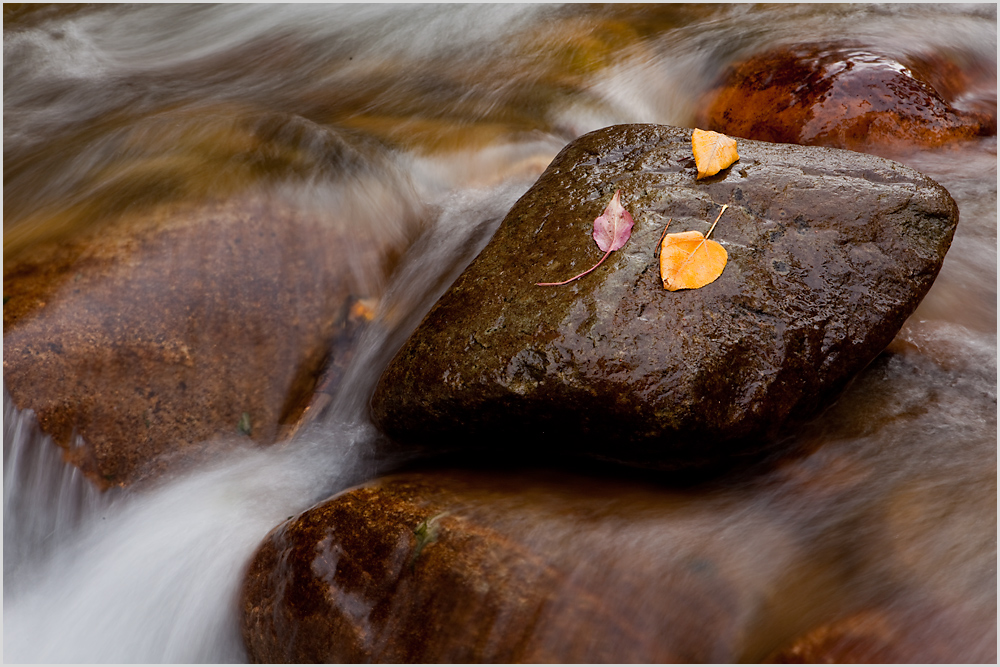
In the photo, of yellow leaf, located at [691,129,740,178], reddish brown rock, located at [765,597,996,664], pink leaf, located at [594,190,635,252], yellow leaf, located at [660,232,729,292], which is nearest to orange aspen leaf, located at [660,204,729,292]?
yellow leaf, located at [660,232,729,292]

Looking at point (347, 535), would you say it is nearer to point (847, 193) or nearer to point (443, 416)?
point (443, 416)

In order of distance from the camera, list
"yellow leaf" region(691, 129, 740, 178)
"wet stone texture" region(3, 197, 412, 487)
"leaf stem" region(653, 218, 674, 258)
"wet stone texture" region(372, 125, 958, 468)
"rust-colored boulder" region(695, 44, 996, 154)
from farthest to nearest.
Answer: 1. "rust-colored boulder" region(695, 44, 996, 154)
2. "wet stone texture" region(3, 197, 412, 487)
3. "yellow leaf" region(691, 129, 740, 178)
4. "leaf stem" region(653, 218, 674, 258)
5. "wet stone texture" region(372, 125, 958, 468)

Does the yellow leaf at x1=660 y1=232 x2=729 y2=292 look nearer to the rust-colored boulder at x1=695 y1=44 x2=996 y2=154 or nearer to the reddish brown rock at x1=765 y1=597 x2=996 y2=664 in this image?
the reddish brown rock at x1=765 y1=597 x2=996 y2=664

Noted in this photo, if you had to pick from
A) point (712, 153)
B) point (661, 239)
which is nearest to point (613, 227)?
point (661, 239)

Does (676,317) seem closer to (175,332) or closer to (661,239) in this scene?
(661,239)

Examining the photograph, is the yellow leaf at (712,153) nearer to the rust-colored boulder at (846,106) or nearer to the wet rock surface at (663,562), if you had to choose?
the wet rock surface at (663,562)

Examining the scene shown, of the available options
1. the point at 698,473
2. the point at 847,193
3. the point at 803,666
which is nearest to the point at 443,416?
the point at 698,473

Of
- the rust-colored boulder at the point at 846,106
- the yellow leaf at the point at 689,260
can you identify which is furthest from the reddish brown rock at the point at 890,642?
the rust-colored boulder at the point at 846,106
